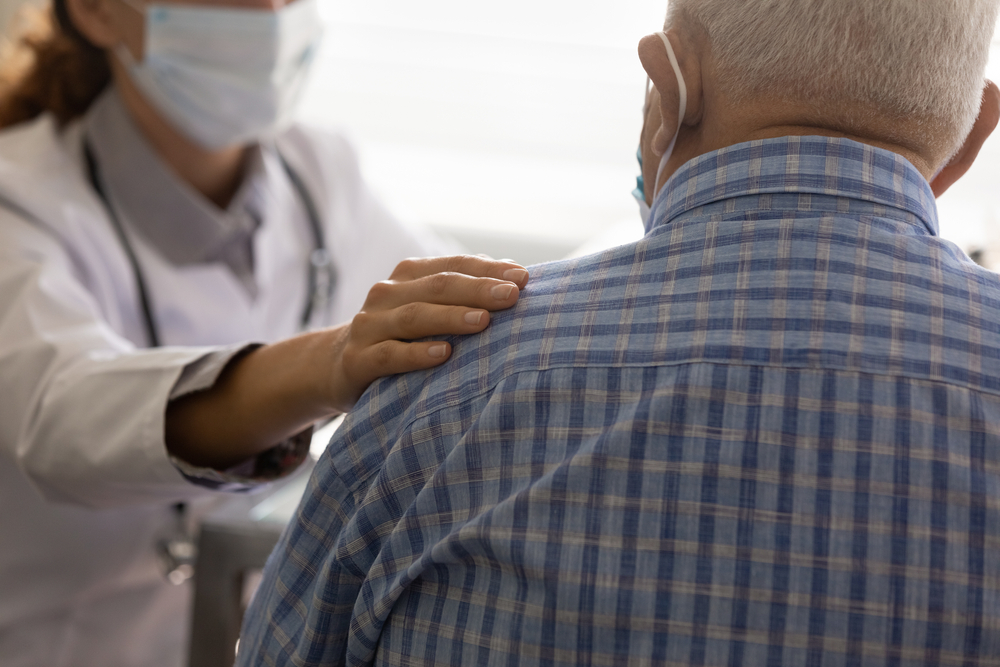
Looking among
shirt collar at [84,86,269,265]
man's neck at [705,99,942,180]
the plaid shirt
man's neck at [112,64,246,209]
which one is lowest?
the plaid shirt

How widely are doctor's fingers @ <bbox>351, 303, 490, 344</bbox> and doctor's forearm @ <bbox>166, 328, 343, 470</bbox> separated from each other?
7cm

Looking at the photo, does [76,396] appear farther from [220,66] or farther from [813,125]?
[813,125]

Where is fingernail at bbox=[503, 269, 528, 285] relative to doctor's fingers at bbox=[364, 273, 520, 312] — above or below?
above

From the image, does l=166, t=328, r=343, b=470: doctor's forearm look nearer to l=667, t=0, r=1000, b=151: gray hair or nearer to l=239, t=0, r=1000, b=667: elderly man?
l=239, t=0, r=1000, b=667: elderly man

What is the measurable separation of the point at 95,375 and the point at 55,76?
65 cm

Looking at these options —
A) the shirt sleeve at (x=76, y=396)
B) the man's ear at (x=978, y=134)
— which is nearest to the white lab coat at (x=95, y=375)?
the shirt sleeve at (x=76, y=396)

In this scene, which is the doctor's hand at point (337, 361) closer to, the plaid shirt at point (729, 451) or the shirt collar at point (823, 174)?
the plaid shirt at point (729, 451)

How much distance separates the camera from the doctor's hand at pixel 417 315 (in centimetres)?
61

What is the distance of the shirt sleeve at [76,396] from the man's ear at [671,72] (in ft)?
1.70

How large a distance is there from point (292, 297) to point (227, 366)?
566mm

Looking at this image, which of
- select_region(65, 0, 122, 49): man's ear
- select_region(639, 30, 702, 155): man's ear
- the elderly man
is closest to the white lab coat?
select_region(65, 0, 122, 49): man's ear

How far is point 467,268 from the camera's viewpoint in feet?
2.17

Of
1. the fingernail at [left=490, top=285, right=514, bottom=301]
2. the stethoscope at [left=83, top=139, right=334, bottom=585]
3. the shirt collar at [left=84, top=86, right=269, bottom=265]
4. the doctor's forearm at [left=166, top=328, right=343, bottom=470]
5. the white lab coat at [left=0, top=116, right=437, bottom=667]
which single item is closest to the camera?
the fingernail at [left=490, top=285, right=514, bottom=301]

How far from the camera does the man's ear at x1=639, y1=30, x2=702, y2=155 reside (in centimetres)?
58
